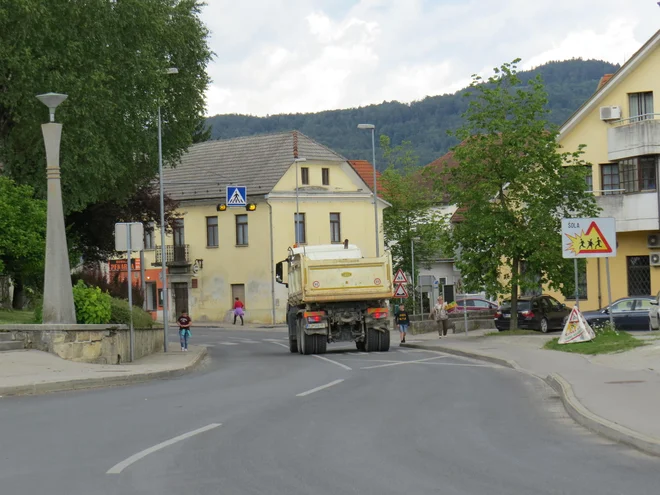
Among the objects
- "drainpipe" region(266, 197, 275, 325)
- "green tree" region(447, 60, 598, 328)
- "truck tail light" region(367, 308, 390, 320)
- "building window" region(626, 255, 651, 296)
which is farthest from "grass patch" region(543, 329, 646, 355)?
"drainpipe" region(266, 197, 275, 325)

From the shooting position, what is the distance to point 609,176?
164 feet

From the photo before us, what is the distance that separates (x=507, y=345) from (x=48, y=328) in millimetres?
15298

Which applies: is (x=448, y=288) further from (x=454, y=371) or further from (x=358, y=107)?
(x=358, y=107)

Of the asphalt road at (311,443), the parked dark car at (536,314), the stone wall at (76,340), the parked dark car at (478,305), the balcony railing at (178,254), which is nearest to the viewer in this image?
the asphalt road at (311,443)

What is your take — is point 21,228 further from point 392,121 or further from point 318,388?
point 392,121

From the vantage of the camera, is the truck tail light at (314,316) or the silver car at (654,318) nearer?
the truck tail light at (314,316)

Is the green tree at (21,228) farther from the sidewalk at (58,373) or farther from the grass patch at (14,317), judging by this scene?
the sidewalk at (58,373)

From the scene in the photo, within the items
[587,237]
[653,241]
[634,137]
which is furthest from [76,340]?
[653,241]

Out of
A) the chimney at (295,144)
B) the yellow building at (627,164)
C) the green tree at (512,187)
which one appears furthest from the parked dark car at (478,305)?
the green tree at (512,187)

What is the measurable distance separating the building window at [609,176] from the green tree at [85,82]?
67.9 feet

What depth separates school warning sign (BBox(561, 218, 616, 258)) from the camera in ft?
95.2

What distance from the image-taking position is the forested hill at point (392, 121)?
507ft

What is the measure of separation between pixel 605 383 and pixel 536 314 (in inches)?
1196

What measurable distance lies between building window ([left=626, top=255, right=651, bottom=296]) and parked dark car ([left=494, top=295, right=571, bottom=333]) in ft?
13.5
